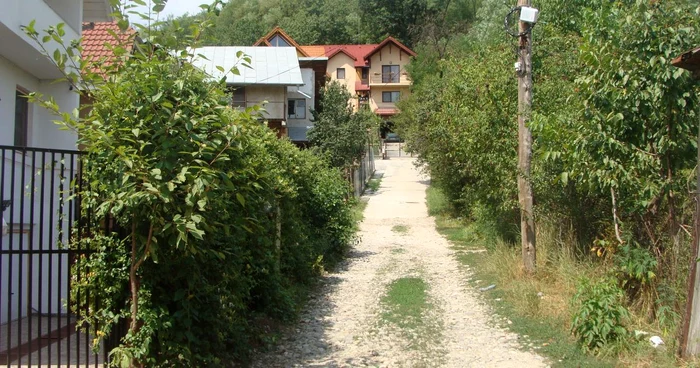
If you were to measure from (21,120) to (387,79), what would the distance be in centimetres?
5755

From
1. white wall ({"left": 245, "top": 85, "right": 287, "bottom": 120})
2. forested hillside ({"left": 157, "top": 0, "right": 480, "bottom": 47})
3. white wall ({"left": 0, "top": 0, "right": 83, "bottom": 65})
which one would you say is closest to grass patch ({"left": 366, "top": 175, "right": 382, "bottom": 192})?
white wall ({"left": 245, "top": 85, "right": 287, "bottom": 120})

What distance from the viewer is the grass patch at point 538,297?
7848 millimetres

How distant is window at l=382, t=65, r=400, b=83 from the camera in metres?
66.4

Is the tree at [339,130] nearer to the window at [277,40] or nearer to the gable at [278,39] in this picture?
the gable at [278,39]

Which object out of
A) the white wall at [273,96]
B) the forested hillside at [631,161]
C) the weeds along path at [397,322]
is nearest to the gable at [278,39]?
the white wall at [273,96]

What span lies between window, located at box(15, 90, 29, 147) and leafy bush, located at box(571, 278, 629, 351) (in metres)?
8.47

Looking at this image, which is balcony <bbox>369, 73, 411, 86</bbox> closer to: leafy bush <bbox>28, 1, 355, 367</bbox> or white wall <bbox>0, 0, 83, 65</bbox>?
white wall <bbox>0, 0, 83, 65</bbox>

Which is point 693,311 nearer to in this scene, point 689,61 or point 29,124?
point 689,61

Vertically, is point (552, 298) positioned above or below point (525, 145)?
below

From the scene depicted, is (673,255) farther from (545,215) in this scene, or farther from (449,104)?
(449,104)

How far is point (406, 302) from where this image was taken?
35.4ft

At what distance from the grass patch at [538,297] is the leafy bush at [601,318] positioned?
0.19 m

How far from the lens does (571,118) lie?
899 cm

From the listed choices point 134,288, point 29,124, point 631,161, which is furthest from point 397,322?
point 29,124
